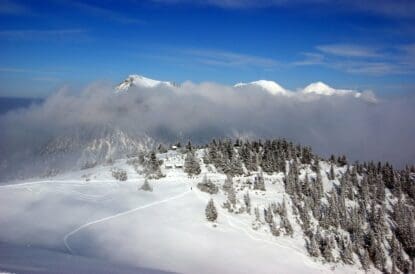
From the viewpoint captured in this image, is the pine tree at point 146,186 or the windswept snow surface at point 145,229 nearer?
the windswept snow surface at point 145,229

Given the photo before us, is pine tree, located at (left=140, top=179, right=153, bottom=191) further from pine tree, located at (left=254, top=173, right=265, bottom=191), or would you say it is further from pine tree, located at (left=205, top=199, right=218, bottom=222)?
pine tree, located at (left=254, top=173, right=265, bottom=191)

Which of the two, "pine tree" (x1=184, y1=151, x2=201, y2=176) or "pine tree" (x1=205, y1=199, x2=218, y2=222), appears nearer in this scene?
"pine tree" (x1=205, y1=199, x2=218, y2=222)

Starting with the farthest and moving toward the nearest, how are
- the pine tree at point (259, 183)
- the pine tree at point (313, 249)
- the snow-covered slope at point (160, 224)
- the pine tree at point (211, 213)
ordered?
the pine tree at point (259, 183) < the pine tree at point (211, 213) < the pine tree at point (313, 249) < the snow-covered slope at point (160, 224)

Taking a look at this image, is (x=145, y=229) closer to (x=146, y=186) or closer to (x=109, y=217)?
(x=109, y=217)

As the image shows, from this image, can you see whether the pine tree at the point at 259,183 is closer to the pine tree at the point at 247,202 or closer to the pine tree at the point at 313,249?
the pine tree at the point at 247,202

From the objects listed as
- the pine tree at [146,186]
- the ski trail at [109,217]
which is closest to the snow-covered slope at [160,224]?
the ski trail at [109,217]

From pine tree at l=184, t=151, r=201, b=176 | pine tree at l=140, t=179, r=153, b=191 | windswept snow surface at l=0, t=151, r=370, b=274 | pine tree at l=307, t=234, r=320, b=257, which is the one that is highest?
pine tree at l=184, t=151, r=201, b=176

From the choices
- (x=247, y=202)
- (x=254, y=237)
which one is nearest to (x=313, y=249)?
(x=254, y=237)

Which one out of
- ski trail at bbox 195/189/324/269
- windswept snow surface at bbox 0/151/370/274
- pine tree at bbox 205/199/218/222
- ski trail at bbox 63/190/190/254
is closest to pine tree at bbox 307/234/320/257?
windswept snow surface at bbox 0/151/370/274

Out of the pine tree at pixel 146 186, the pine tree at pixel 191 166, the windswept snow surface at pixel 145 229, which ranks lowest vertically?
the windswept snow surface at pixel 145 229
